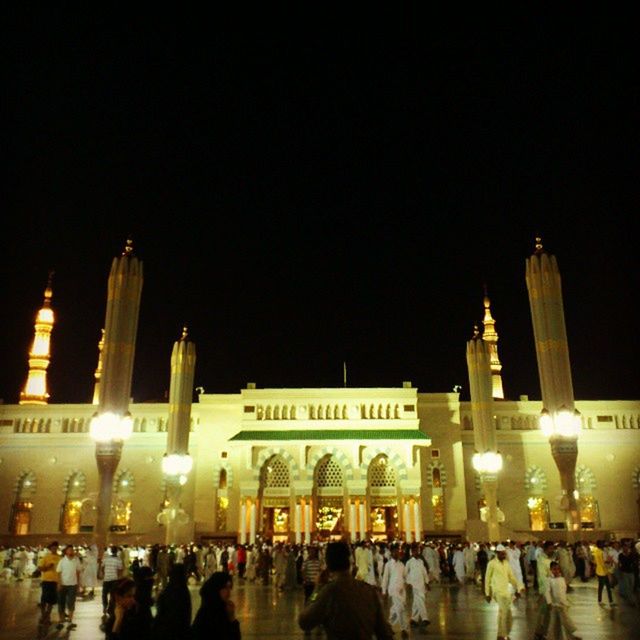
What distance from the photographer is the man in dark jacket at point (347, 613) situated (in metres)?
4.16

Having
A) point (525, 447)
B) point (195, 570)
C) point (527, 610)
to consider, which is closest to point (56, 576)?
point (527, 610)

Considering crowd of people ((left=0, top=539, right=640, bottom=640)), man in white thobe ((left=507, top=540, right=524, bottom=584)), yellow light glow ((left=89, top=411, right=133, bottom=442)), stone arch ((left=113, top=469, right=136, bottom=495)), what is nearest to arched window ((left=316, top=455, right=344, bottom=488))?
crowd of people ((left=0, top=539, right=640, bottom=640))

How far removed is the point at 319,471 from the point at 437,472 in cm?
685

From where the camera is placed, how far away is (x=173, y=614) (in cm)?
521

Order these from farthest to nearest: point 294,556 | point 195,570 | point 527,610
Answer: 1. point 195,570
2. point 294,556
3. point 527,610

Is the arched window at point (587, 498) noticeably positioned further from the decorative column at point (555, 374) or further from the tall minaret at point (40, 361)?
the tall minaret at point (40, 361)

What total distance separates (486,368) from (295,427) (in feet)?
36.4

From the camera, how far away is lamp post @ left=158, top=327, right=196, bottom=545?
29.9 m

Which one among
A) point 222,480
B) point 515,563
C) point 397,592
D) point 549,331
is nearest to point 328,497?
point 222,480

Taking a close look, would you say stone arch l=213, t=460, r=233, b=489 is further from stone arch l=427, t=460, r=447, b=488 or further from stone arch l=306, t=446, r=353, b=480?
stone arch l=427, t=460, r=447, b=488

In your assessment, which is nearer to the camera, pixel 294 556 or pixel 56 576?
pixel 56 576

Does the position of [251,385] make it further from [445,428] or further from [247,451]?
[445,428]

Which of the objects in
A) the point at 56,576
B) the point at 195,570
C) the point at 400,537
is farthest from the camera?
the point at 400,537

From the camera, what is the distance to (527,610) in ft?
47.8
